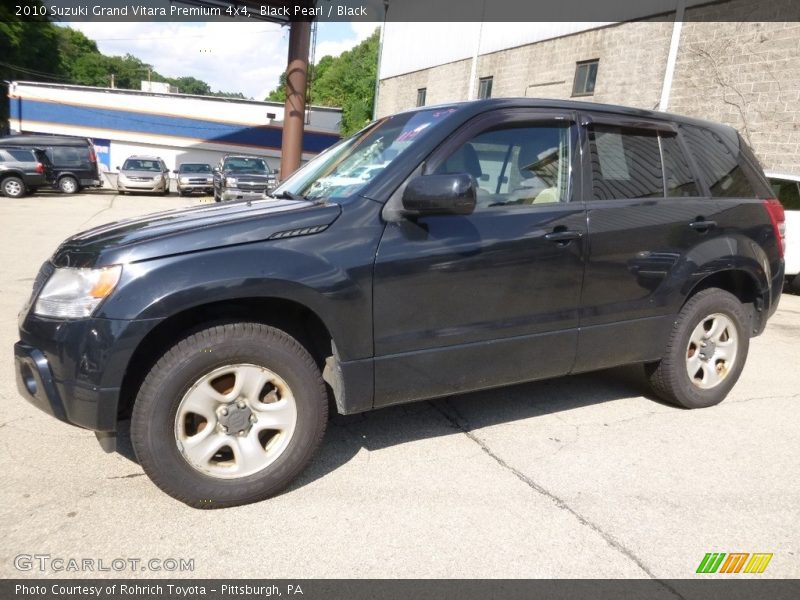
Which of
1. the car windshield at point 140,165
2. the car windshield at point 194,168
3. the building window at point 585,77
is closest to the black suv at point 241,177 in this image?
the car windshield at point 194,168

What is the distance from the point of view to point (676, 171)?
371cm

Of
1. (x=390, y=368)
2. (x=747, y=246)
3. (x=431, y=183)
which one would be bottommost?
(x=390, y=368)

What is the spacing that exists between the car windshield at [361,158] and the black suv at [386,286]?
0.06ft

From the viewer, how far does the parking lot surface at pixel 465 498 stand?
7.75 ft

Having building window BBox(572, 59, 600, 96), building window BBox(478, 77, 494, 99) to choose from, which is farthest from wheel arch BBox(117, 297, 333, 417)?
building window BBox(478, 77, 494, 99)

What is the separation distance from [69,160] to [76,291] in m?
24.0

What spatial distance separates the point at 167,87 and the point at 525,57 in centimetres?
4125

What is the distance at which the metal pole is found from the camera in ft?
48.6

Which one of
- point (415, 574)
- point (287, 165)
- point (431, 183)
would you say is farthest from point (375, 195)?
point (287, 165)

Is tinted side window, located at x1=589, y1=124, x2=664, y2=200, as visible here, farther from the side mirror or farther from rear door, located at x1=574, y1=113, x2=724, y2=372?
the side mirror

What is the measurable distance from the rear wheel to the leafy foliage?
16.1 metres

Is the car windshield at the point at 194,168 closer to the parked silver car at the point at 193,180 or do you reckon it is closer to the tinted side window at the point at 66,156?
the parked silver car at the point at 193,180

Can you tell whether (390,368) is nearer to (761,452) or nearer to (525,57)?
(761,452)

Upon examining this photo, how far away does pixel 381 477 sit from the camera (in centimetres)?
298
